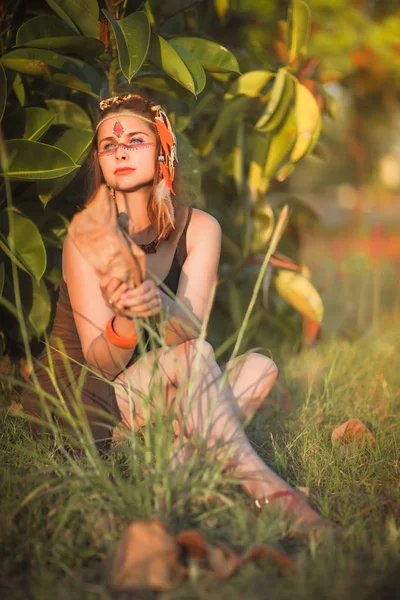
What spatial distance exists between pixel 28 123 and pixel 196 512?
4.63ft

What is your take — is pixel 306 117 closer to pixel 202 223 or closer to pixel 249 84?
pixel 249 84

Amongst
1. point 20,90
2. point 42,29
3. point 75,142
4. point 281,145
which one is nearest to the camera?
point 42,29

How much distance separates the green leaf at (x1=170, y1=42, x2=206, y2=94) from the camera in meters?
2.22

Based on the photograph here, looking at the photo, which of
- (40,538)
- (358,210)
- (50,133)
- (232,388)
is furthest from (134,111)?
(358,210)

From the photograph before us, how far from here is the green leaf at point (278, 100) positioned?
8.97 ft

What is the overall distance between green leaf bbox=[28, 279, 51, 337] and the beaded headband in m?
0.63

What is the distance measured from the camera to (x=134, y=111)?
218 centimetres

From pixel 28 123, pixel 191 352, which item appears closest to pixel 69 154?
pixel 28 123

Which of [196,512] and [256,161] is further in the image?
[256,161]

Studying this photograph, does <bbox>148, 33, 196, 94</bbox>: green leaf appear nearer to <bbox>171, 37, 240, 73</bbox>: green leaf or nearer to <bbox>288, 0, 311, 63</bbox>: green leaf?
<bbox>171, 37, 240, 73</bbox>: green leaf

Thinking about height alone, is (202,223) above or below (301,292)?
above

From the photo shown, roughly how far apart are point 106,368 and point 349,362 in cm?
141

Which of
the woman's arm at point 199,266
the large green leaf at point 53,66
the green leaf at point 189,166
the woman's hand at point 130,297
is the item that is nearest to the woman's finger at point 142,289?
the woman's hand at point 130,297

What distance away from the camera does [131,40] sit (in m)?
2.08
